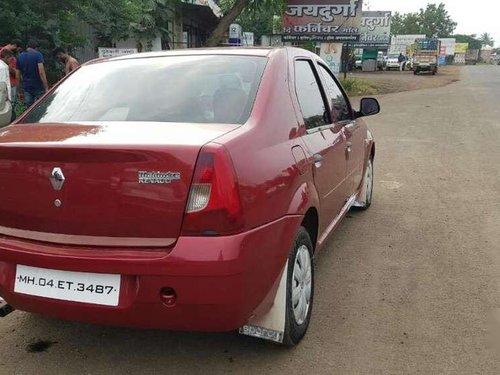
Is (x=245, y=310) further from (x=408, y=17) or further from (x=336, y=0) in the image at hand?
(x=408, y=17)

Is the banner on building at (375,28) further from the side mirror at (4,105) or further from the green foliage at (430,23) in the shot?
the green foliage at (430,23)

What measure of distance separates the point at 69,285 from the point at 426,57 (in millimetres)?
42065

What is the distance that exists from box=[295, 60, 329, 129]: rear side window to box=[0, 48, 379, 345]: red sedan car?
0.30 metres

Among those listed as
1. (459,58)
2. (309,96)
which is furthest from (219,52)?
(459,58)

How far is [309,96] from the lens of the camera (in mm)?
3697

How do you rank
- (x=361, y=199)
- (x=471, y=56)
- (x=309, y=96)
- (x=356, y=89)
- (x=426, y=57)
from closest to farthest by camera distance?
(x=309, y=96)
(x=361, y=199)
(x=356, y=89)
(x=426, y=57)
(x=471, y=56)

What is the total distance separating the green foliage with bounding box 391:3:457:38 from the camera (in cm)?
10350

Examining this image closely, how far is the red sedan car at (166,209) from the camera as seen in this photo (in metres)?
2.40

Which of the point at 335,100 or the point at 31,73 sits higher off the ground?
the point at 335,100

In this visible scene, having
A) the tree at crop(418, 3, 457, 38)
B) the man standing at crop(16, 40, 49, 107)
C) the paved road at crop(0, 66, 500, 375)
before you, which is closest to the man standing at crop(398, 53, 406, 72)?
the man standing at crop(16, 40, 49, 107)

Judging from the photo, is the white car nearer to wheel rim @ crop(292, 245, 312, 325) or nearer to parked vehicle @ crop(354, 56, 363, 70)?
parked vehicle @ crop(354, 56, 363, 70)

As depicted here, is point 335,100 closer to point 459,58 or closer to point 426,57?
point 426,57

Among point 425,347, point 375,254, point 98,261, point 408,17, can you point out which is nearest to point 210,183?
point 98,261

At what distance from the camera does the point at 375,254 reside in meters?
4.61
